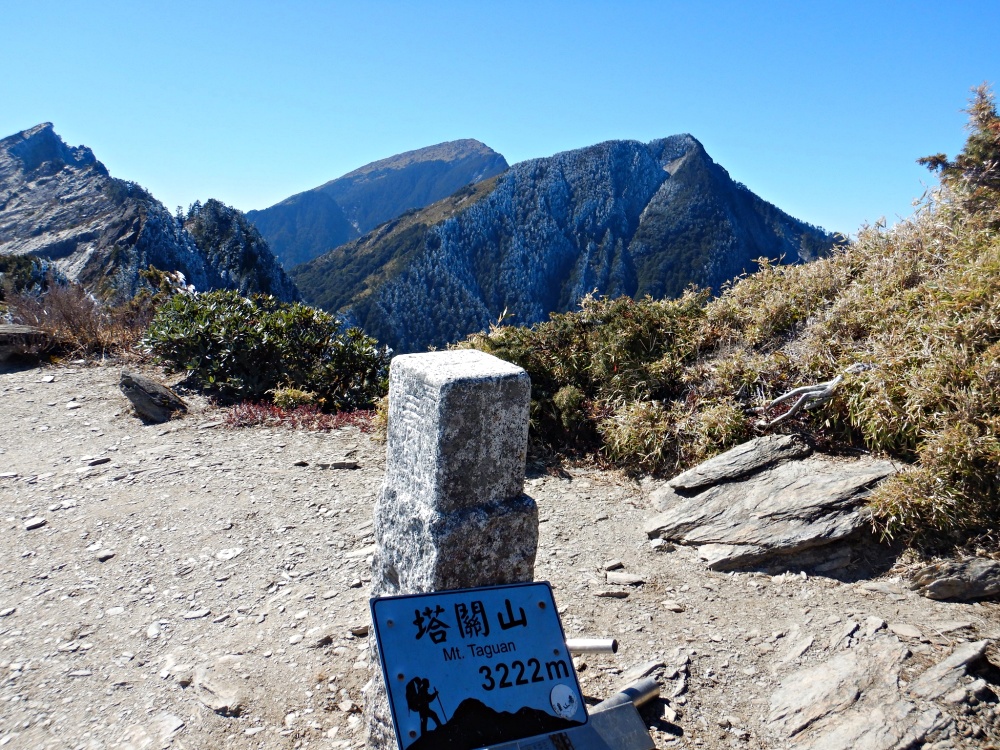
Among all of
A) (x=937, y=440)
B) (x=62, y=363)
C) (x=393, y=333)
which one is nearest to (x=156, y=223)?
(x=393, y=333)

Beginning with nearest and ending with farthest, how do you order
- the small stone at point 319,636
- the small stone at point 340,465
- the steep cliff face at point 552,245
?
the small stone at point 319,636 → the small stone at point 340,465 → the steep cliff face at point 552,245

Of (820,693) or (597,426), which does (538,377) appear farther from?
(820,693)

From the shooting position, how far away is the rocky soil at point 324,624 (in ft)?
9.49

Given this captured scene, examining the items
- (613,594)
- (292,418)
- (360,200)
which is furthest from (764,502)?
(360,200)

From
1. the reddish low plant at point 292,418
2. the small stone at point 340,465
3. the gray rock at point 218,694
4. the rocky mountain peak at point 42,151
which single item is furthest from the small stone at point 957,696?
the rocky mountain peak at point 42,151

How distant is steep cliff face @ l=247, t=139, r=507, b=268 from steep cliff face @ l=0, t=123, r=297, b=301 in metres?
78.9

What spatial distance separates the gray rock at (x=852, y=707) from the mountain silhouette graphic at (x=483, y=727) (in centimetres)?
133

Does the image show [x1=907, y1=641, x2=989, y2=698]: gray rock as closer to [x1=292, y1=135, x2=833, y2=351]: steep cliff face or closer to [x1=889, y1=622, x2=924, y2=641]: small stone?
[x1=889, y1=622, x2=924, y2=641]: small stone

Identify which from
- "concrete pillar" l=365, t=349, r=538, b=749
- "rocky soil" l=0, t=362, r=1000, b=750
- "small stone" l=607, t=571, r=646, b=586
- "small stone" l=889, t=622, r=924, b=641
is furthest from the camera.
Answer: "small stone" l=607, t=571, r=646, b=586

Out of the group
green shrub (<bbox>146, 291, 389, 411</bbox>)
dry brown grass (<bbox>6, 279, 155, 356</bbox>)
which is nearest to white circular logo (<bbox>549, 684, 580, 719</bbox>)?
green shrub (<bbox>146, 291, 389, 411</bbox>)

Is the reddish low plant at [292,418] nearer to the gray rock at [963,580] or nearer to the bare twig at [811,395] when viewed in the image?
the bare twig at [811,395]

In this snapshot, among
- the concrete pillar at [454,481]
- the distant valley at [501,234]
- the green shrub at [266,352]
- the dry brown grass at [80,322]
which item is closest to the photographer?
the concrete pillar at [454,481]

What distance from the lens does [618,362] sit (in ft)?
22.2

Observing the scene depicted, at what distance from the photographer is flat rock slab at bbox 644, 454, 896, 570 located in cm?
421
